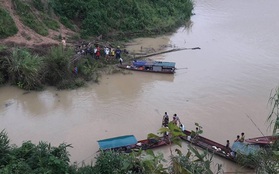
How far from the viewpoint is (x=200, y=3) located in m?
38.3

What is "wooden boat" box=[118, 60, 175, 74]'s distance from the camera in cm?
1775

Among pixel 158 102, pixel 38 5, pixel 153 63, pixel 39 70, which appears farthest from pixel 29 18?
pixel 158 102

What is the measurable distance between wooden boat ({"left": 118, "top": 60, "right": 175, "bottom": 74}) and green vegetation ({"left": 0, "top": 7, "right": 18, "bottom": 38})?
21.1 ft

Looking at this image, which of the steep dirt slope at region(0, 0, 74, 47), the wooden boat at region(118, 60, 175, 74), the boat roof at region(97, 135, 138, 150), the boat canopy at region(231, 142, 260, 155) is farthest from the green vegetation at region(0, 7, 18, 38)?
the boat canopy at region(231, 142, 260, 155)

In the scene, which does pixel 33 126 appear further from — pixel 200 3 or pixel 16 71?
pixel 200 3

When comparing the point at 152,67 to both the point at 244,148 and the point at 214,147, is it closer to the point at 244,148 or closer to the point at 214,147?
the point at 214,147

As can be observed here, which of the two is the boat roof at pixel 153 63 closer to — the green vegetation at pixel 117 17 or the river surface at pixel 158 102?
the river surface at pixel 158 102

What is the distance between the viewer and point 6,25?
18.2m

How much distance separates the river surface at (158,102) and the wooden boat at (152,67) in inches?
14.8

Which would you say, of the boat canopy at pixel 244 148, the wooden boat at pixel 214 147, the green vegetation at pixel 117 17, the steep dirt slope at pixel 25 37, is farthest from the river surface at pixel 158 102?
the steep dirt slope at pixel 25 37

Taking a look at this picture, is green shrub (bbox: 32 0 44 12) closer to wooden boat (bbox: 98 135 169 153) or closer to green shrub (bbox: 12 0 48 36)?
green shrub (bbox: 12 0 48 36)

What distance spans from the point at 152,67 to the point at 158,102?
3483 millimetres

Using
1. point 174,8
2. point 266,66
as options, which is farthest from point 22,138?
point 174,8

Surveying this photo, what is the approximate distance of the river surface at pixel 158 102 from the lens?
1249cm
